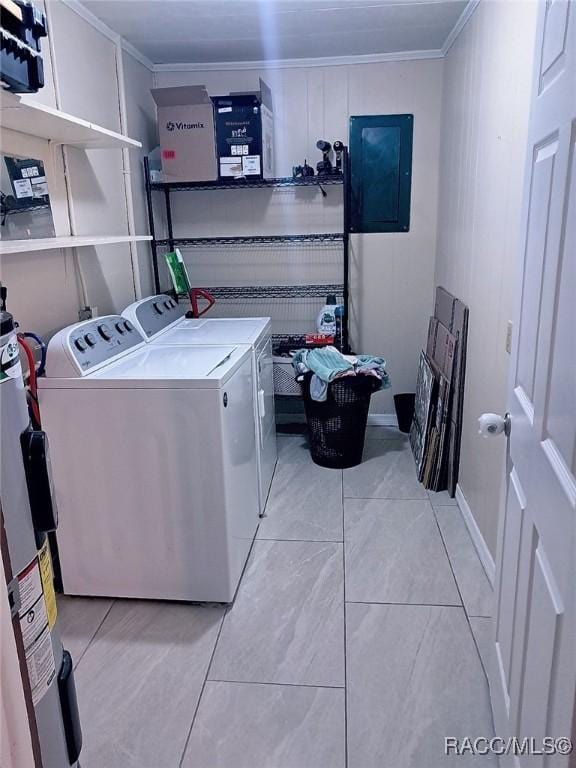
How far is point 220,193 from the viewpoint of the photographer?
348 cm

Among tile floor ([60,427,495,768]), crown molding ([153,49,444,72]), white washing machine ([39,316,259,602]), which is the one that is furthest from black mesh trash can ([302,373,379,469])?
crown molding ([153,49,444,72])

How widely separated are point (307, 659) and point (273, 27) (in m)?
2.87

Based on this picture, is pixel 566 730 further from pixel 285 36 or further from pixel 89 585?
pixel 285 36

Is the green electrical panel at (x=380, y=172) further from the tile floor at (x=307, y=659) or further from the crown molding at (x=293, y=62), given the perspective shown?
the tile floor at (x=307, y=659)

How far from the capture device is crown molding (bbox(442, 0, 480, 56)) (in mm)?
2445

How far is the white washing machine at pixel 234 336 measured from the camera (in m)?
2.56

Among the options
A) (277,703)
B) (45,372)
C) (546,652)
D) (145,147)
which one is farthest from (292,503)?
(145,147)

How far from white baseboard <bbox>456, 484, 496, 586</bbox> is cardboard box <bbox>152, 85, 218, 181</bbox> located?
2.21 meters

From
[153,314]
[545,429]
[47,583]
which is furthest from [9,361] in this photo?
[153,314]

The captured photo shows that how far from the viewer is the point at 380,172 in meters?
3.37

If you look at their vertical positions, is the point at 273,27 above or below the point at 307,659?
above

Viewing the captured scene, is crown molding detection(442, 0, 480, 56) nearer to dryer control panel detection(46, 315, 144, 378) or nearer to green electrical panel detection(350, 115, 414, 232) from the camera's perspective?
green electrical panel detection(350, 115, 414, 232)

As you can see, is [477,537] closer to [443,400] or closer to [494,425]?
[443,400]

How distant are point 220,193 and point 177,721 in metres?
2.93
